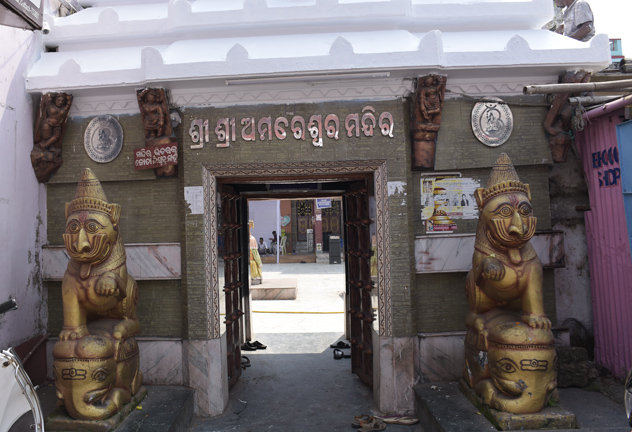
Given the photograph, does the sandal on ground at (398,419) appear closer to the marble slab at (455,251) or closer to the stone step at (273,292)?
the marble slab at (455,251)

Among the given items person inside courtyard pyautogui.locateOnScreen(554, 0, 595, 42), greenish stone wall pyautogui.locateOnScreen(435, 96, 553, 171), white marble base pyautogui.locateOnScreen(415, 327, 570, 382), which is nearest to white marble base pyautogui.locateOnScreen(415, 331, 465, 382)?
white marble base pyautogui.locateOnScreen(415, 327, 570, 382)

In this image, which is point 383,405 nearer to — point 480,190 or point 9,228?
point 480,190

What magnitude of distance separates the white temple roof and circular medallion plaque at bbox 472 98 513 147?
0.38 m

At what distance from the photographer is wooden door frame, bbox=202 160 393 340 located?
17.2ft

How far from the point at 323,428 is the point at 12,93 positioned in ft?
17.6

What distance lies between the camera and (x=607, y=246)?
17.2 feet

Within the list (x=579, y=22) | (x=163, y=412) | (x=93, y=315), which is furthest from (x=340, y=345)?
(x=579, y=22)

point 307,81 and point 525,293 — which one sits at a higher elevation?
point 307,81

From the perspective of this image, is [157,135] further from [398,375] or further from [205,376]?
[398,375]

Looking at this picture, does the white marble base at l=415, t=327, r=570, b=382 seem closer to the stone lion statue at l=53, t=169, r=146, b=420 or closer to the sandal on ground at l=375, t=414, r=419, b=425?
the sandal on ground at l=375, t=414, r=419, b=425

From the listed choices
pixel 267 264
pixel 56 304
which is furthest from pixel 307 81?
pixel 267 264

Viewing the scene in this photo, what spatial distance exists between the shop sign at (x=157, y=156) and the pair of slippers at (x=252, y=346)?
3792mm

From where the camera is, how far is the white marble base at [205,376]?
5.20 m

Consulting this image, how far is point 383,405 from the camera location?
521 cm
